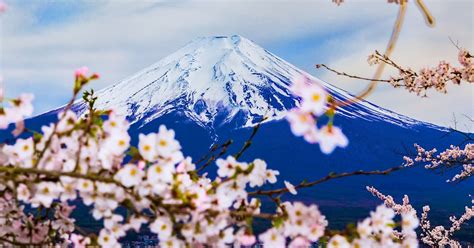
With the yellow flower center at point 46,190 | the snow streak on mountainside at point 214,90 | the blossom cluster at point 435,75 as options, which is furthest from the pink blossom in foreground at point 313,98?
the snow streak on mountainside at point 214,90

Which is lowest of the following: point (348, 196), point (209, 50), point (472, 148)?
point (472, 148)

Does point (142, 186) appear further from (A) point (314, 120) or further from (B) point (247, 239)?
(A) point (314, 120)

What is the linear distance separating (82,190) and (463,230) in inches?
2111

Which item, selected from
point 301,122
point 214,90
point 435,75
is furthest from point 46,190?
point 214,90

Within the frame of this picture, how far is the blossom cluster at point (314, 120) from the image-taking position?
87.5 inches

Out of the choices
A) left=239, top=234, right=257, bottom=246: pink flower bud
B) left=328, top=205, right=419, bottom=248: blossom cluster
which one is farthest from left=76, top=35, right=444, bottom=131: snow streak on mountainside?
left=239, top=234, right=257, bottom=246: pink flower bud

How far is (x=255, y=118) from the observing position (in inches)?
5910

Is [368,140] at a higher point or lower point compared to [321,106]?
higher

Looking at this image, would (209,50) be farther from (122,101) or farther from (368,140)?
(368,140)

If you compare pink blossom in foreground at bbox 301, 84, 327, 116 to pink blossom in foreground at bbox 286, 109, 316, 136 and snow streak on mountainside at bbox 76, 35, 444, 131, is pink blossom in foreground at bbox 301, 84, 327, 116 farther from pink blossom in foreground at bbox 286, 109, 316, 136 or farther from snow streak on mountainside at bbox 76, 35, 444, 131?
snow streak on mountainside at bbox 76, 35, 444, 131

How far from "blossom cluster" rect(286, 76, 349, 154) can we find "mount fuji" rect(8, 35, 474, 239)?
120358 mm

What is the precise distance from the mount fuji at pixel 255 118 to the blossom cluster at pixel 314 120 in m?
120

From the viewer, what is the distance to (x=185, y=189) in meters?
2.73

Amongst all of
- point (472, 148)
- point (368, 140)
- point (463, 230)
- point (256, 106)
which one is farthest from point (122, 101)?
point (472, 148)
